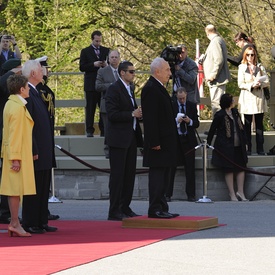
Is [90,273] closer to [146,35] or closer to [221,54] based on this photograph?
[221,54]

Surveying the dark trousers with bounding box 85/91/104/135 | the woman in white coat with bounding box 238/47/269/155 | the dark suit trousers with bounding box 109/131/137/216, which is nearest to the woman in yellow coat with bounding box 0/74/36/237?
the dark suit trousers with bounding box 109/131/137/216

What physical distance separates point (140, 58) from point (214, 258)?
24.3m

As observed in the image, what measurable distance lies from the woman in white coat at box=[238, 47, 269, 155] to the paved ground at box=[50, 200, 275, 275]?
3.86 m

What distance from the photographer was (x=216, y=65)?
20453 millimetres

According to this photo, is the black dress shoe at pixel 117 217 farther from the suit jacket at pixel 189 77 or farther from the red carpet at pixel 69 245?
the suit jacket at pixel 189 77

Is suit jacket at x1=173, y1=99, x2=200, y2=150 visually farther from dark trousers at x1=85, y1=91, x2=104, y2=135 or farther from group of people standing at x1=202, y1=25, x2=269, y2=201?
dark trousers at x1=85, y1=91, x2=104, y2=135

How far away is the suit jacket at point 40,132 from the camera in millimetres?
13516

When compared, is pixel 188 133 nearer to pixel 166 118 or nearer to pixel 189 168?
pixel 189 168

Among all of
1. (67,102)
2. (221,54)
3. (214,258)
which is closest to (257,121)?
(221,54)

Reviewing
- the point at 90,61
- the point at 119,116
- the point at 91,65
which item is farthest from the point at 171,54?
the point at 119,116

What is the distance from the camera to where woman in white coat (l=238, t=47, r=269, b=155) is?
66.0ft

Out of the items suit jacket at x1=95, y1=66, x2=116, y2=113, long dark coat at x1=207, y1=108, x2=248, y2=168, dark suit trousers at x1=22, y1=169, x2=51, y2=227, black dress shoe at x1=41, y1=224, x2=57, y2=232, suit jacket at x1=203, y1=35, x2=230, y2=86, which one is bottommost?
black dress shoe at x1=41, y1=224, x2=57, y2=232

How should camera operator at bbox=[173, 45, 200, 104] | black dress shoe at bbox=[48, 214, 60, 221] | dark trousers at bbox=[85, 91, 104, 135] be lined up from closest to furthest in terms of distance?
black dress shoe at bbox=[48, 214, 60, 221] → camera operator at bbox=[173, 45, 200, 104] → dark trousers at bbox=[85, 91, 104, 135]

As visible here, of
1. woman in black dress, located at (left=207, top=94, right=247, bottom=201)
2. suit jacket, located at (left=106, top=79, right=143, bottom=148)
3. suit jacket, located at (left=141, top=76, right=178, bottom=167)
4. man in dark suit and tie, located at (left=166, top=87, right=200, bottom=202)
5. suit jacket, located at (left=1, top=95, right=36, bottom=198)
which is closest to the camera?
suit jacket, located at (left=1, top=95, right=36, bottom=198)
